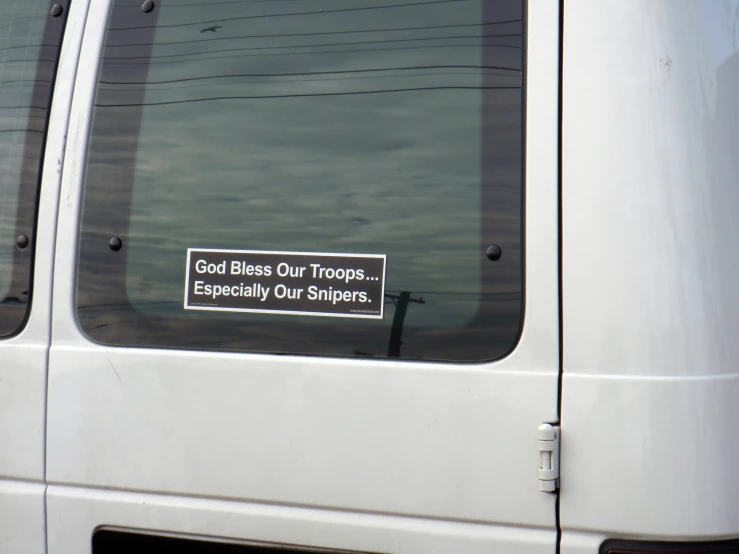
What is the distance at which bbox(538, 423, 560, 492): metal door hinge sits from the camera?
4.57ft

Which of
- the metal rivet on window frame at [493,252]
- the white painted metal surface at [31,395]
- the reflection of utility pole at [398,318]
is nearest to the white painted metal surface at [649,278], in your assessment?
the metal rivet on window frame at [493,252]

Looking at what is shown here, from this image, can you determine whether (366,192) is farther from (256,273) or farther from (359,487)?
(359,487)

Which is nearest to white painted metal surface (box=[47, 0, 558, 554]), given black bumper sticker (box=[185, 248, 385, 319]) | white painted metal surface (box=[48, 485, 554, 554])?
white painted metal surface (box=[48, 485, 554, 554])

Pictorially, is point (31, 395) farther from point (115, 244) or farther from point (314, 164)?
point (314, 164)

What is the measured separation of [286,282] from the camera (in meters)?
1.61

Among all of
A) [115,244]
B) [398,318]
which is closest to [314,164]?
[398,318]

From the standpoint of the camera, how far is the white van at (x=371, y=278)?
4.53ft

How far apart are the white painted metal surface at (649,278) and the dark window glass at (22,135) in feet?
3.83

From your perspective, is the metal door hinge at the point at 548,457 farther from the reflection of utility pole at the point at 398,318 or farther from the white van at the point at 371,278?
the reflection of utility pole at the point at 398,318

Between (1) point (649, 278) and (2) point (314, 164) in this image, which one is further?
(2) point (314, 164)

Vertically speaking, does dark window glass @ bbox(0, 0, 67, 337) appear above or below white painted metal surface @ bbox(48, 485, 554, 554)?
above

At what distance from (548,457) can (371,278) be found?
47cm

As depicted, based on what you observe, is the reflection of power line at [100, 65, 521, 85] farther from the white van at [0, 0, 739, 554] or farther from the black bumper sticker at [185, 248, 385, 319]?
the black bumper sticker at [185, 248, 385, 319]

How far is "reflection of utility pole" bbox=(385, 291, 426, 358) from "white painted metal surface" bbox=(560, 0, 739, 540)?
301 millimetres
